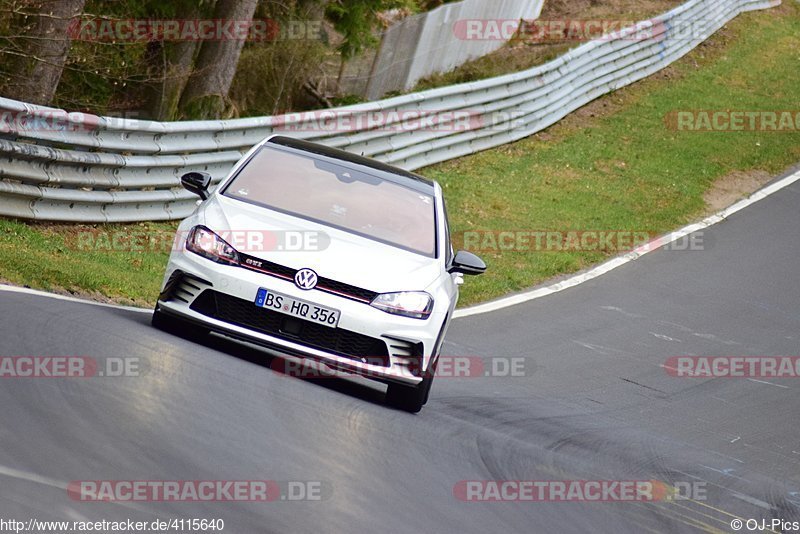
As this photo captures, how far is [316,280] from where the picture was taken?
8.31m

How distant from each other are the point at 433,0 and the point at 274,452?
2620cm

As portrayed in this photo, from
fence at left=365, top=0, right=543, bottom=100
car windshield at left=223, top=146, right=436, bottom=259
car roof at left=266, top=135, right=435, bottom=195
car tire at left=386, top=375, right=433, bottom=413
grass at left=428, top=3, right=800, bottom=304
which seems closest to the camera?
car tire at left=386, top=375, right=433, bottom=413

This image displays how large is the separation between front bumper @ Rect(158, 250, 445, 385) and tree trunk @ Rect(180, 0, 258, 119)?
1090 cm

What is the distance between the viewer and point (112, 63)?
19.8 m

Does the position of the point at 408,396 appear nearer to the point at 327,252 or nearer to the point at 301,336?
the point at 301,336

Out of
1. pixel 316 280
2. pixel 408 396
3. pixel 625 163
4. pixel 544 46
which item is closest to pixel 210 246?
pixel 316 280

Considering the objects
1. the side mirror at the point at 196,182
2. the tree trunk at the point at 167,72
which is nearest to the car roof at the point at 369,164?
the side mirror at the point at 196,182

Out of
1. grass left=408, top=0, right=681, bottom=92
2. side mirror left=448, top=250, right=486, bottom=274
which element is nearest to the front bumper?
side mirror left=448, top=250, right=486, bottom=274

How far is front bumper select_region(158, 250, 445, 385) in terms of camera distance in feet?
27.3

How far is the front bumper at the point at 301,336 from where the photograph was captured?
8.32m

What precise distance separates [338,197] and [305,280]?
4.52 ft

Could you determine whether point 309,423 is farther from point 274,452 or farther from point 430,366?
point 430,366

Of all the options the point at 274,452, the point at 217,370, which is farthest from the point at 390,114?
the point at 274,452

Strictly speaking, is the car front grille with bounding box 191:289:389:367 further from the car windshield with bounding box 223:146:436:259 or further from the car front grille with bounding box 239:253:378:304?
the car windshield with bounding box 223:146:436:259
